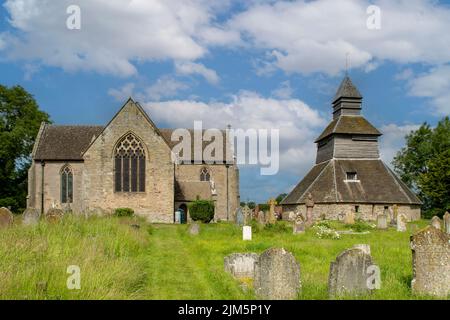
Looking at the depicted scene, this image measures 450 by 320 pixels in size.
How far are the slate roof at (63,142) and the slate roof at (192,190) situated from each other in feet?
29.7

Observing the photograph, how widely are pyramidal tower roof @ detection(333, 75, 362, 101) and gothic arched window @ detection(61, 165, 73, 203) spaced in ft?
88.5

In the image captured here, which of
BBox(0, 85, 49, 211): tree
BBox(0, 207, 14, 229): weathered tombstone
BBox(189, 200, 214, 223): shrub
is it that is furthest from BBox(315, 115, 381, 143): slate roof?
BBox(0, 207, 14, 229): weathered tombstone

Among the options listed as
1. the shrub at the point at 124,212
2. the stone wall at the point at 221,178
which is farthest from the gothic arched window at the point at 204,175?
the shrub at the point at 124,212

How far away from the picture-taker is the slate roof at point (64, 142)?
4319 centimetres

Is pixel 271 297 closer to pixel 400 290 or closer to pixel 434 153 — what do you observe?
pixel 400 290

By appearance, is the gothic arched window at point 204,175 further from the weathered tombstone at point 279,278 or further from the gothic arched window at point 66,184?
the weathered tombstone at point 279,278

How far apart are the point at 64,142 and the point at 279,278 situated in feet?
127

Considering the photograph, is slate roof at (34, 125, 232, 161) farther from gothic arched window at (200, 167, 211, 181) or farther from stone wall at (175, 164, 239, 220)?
gothic arched window at (200, 167, 211, 181)

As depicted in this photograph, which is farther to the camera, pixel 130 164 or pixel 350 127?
pixel 350 127

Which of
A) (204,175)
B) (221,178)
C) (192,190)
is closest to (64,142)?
(192,190)

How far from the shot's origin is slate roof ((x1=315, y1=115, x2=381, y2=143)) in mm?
46656

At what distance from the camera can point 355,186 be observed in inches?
1658

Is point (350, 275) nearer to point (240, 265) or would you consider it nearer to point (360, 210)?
point (240, 265)
